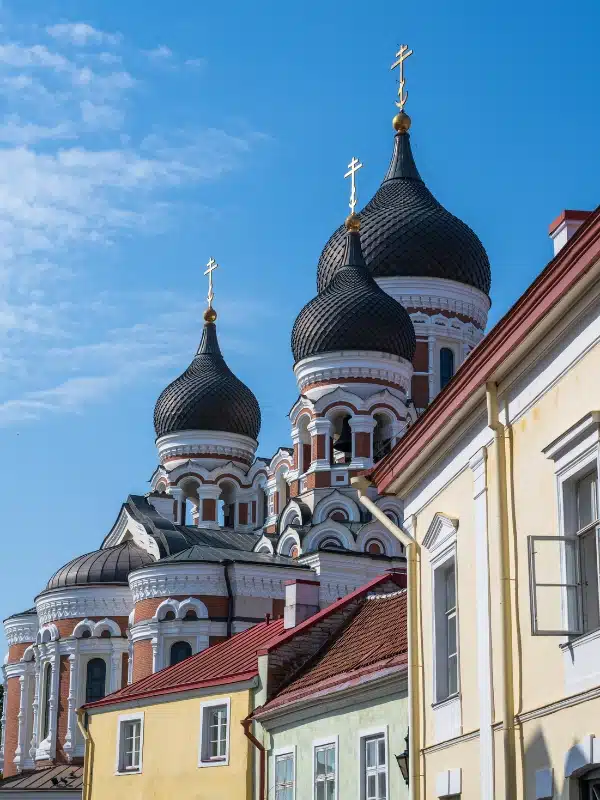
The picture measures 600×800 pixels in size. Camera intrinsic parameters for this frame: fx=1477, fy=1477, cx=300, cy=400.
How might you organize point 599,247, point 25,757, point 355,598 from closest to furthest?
point 599,247
point 355,598
point 25,757

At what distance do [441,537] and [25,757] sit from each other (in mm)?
32344

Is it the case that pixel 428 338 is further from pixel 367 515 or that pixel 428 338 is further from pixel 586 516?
pixel 586 516

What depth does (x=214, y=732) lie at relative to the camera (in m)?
19.8

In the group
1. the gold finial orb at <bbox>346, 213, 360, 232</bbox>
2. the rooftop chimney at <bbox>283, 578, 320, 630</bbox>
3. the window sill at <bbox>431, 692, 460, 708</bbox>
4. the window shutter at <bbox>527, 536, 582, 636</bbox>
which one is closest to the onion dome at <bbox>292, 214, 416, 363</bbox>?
the gold finial orb at <bbox>346, 213, 360, 232</bbox>

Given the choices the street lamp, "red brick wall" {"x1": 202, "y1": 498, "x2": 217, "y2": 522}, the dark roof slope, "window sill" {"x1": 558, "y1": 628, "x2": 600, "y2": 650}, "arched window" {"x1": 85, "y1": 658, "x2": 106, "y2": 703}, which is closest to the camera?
"window sill" {"x1": 558, "y1": 628, "x2": 600, "y2": 650}

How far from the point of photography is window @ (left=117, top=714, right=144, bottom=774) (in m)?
21.4

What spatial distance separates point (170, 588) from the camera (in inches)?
1516

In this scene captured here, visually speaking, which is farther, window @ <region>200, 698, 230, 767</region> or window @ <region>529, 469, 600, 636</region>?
window @ <region>200, 698, 230, 767</region>

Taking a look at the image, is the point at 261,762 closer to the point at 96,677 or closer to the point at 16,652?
the point at 96,677

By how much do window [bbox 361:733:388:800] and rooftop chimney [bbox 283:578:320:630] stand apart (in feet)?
20.1

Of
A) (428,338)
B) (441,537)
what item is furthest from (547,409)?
(428,338)

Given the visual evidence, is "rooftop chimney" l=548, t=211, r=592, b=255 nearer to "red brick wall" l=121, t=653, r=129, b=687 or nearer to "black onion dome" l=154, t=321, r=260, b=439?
"red brick wall" l=121, t=653, r=129, b=687

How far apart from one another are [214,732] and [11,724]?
25.2 metres

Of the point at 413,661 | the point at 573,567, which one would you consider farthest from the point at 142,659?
the point at 573,567
